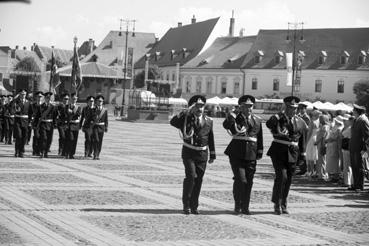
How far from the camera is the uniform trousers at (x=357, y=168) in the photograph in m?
14.9

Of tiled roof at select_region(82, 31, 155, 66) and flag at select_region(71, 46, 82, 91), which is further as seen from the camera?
tiled roof at select_region(82, 31, 155, 66)

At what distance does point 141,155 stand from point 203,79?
74124mm

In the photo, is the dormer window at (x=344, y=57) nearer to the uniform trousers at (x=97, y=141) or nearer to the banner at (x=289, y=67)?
the banner at (x=289, y=67)

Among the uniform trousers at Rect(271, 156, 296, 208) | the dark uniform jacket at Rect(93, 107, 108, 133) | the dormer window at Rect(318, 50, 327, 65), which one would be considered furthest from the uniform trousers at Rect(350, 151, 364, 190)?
the dormer window at Rect(318, 50, 327, 65)

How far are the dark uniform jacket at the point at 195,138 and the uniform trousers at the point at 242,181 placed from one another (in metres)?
→ 0.45

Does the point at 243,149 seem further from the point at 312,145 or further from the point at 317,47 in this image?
the point at 317,47

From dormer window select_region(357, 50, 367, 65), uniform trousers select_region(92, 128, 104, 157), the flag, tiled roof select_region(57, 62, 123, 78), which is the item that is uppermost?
dormer window select_region(357, 50, 367, 65)

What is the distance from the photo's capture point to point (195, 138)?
11.1m

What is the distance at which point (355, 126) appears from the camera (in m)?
14.9

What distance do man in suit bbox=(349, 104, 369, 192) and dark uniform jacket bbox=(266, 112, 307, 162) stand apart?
3606 mm

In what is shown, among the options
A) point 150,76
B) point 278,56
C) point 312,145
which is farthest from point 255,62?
point 312,145

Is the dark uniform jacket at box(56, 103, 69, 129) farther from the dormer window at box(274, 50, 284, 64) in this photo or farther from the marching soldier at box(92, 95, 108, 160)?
the dormer window at box(274, 50, 284, 64)

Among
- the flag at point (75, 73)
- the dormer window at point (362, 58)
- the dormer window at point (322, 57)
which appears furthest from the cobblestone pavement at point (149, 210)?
the dormer window at point (322, 57)

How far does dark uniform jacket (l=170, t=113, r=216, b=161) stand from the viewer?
11070 millimetres
